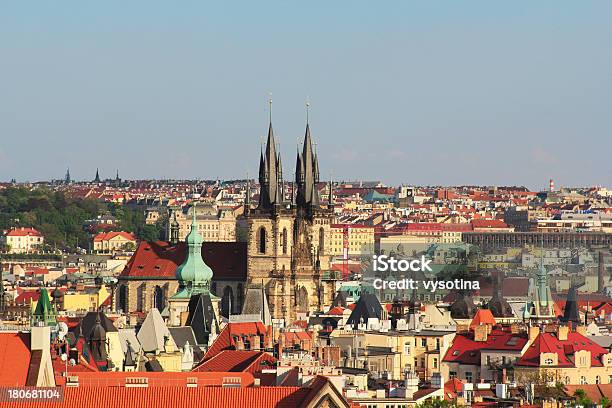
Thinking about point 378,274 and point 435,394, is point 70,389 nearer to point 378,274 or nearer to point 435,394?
point 435,394

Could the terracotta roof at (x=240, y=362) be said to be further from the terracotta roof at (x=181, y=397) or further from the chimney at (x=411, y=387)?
the terracotta roof at (x=181, y=397)

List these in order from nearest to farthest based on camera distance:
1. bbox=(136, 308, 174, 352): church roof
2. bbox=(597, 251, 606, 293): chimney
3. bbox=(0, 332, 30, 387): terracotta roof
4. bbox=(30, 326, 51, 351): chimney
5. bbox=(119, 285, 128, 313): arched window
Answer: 1. bbox=(0, 332, 30, 387): terracotta roof
2. bbox=(30, 326, 51, 351): chimney
3. bbox=(136, 308, 174, 352): church roof
4. bbox=(119, 285, 128, 313): arched window
5. bbox=(597, 251, 606, 293): chimney

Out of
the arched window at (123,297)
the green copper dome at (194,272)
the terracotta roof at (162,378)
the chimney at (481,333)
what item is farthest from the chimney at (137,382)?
the arched window at (123,297)

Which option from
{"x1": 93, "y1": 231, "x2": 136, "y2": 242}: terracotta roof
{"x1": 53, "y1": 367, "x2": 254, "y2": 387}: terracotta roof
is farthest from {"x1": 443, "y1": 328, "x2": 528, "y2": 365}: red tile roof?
{"x1": 93, "y1": 231, "x2": 136, "y2": 242}: terracotta roof

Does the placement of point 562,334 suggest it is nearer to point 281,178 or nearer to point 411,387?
point 411,387

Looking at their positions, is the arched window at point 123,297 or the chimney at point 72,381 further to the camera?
the arched window at point 123,297

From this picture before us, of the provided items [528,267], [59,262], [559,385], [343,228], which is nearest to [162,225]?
[343,228]

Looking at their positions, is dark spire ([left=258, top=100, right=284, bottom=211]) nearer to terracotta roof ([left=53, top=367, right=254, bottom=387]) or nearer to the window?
the window
